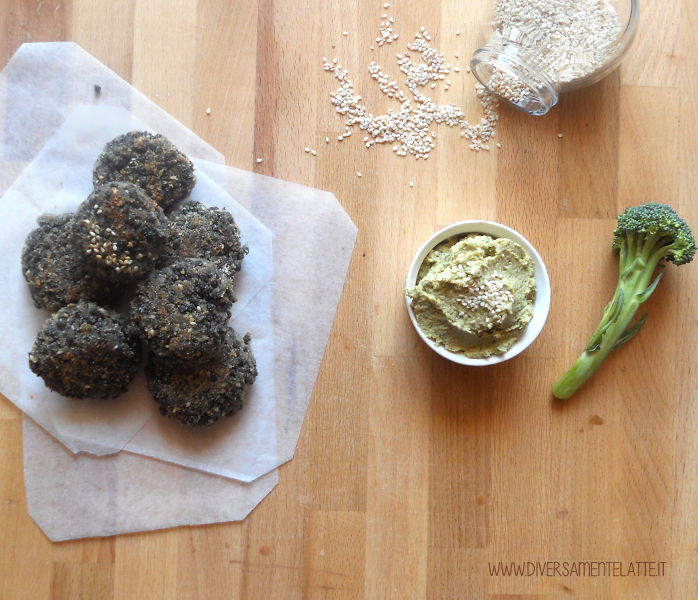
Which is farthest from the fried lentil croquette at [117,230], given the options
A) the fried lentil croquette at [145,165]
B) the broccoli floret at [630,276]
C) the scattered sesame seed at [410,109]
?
the broccoli floret at [630,276]

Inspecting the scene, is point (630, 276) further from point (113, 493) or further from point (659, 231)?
point (113, 493)

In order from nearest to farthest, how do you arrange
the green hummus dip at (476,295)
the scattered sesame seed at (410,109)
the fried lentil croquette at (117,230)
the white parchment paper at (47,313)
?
the fried lentil croquette at (117,230)
the green hummus dip at (476,295)
the white parchment paper at (47,313)
the scattered sesame seed at (410,109)

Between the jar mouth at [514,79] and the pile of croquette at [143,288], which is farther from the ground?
the jar mouth at [514,79]

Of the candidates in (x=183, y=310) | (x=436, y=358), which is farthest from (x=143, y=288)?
(x=436, y=358)

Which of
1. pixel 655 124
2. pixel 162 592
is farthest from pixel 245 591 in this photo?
pixel 655 124

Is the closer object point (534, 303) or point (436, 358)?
point (534, 303)

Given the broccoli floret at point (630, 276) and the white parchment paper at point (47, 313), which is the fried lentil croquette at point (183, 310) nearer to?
the white parchment paper at point (47, 313)

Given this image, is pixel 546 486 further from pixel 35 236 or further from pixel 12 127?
pixel 12 127
